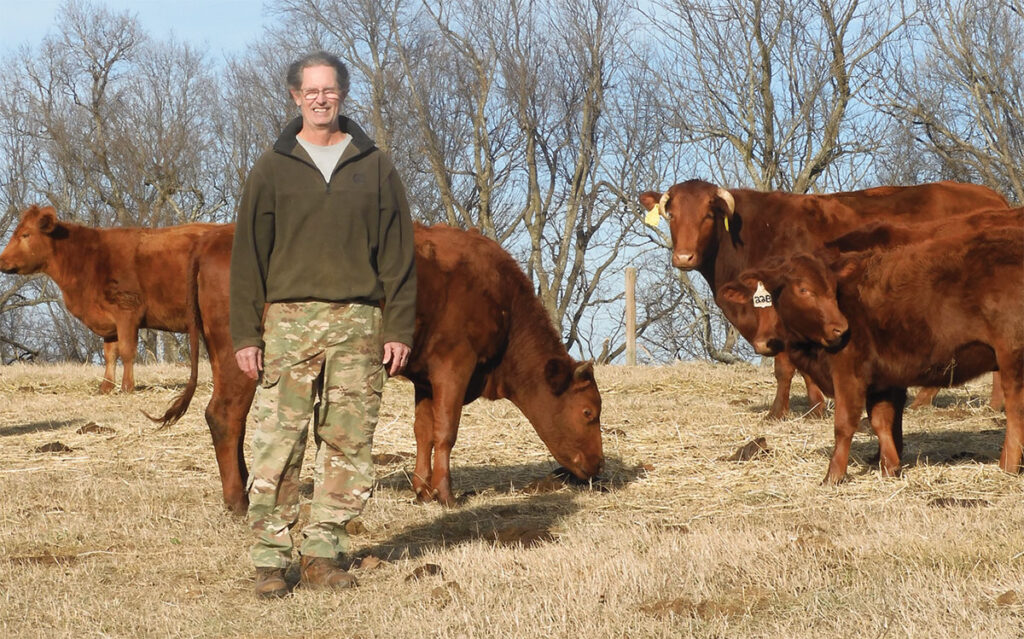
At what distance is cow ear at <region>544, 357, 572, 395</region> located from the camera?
7.40 m

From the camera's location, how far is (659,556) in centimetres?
497

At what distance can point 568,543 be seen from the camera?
5570 mm

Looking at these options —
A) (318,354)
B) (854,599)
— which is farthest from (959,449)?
(318,354)

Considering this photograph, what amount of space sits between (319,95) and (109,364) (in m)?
Result: 10.7

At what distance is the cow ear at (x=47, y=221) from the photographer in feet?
46.6

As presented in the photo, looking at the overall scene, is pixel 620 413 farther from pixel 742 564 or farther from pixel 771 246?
pixel 742 564

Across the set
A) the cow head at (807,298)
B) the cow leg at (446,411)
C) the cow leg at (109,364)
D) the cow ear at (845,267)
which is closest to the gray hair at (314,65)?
the cow leg at (446,411)

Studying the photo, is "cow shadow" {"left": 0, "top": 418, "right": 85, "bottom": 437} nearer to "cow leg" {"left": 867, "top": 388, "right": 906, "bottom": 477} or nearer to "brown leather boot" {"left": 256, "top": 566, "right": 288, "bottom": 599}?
"brown leather boot" {"left": 256, "top": 566, "right": 288, "bottom": 599}

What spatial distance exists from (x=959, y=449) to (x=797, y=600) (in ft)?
15.5

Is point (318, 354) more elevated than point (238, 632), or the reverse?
point (318, 354)

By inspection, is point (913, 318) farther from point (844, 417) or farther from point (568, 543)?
point (568, 543)

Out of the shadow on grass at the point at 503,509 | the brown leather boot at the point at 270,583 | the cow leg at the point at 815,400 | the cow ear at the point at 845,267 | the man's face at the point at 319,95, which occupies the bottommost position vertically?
the brown leather boot at the point at 270,583

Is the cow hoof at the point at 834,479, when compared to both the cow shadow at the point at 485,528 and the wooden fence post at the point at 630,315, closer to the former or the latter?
the cow shadow at the point at 485,528

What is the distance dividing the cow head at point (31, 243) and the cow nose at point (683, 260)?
27.4ft
